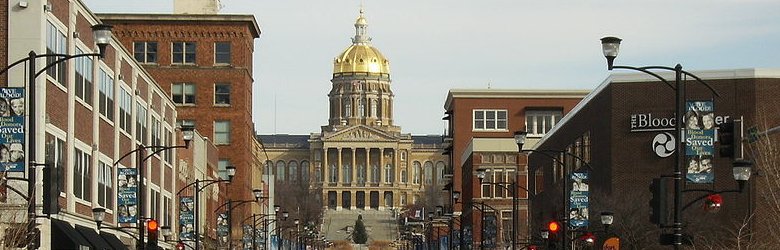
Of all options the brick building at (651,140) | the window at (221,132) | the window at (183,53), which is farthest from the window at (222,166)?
the brick building at (651,140)

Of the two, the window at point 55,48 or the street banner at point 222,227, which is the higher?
the window at point 55,48

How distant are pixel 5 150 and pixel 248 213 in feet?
317

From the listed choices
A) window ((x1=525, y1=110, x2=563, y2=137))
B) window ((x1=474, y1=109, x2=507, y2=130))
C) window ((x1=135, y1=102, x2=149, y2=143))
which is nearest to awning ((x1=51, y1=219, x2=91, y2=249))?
window ((x1=135, y1=102, x2=149, y2=143))

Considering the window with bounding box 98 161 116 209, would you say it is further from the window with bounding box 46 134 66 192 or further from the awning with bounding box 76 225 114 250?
the window with bounding box 46 134 66 192

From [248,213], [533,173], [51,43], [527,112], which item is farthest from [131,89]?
[527,112]

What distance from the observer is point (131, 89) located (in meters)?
70.9

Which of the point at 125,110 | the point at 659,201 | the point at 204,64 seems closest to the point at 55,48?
the point at 125,110

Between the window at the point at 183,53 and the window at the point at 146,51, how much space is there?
1344 millimetres

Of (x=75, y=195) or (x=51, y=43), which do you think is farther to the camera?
(x=75, y=195)

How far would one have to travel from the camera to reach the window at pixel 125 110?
2655 inches

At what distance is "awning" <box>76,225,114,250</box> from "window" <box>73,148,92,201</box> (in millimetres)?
1152

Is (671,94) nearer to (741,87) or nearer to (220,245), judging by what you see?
(741,87)

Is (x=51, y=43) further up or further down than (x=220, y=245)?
further up

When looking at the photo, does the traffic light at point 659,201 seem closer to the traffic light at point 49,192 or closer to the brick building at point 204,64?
the traffic light at point 49,192
